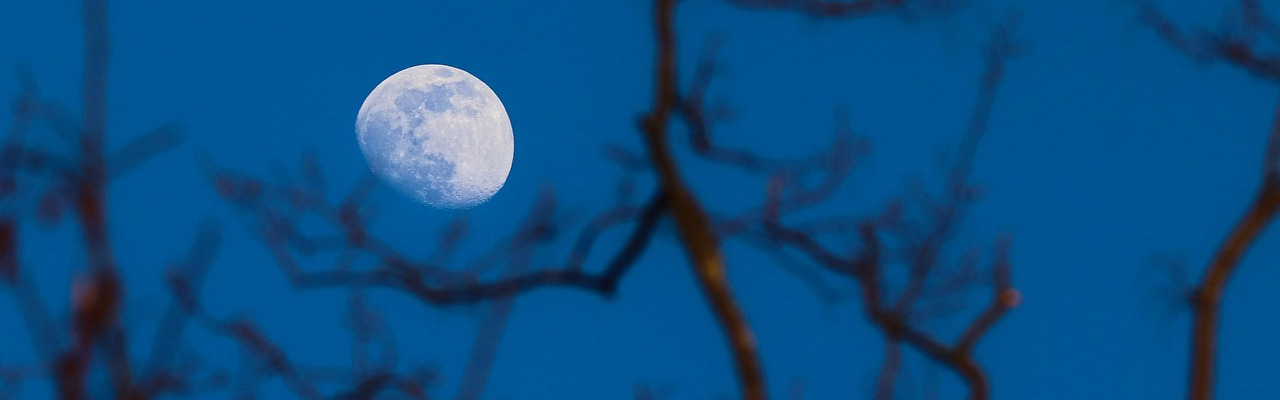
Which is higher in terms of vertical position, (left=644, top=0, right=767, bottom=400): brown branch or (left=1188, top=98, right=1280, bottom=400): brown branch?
(left=644, top=0, right=767, bottom=400): brown branch

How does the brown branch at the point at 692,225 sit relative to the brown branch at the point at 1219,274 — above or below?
above

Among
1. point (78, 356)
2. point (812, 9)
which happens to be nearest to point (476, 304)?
point (812, 9)

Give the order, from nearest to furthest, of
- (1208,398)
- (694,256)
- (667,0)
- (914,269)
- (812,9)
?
(694,256) < (667,0) < (1208,398) < (812,9) < (914,269)

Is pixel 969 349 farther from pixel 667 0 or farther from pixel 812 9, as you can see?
pixel 667 0

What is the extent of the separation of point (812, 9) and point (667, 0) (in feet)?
2.40

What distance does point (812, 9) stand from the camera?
11.6ft

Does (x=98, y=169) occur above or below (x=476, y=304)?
above

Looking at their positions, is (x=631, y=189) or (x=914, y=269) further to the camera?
(x=914, y=269)

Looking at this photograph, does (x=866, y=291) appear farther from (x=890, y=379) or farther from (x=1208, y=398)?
(x=1208, y=398)

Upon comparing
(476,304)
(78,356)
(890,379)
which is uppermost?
(78,356)

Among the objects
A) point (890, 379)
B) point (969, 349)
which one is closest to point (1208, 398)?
point (969, 349)

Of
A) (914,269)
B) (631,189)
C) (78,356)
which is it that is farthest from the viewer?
(914,269)

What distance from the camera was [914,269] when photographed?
4703 mm

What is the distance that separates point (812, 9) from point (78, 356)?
254 centimetres
